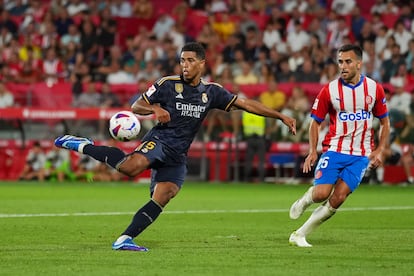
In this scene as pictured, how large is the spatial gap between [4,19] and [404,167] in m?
13.7

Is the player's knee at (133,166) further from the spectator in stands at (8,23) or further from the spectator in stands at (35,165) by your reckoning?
the spectator in stands at (8,23)

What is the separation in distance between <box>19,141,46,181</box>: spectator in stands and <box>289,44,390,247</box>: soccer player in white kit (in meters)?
15.5

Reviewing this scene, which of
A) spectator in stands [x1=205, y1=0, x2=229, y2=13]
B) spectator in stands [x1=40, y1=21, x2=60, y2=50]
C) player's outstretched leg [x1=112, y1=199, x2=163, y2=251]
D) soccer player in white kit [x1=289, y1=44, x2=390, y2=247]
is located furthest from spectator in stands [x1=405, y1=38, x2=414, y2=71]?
player's outstretched leg [x1=112, y1=199, x2=163, y2=251]

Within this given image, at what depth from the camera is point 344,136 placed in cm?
1086

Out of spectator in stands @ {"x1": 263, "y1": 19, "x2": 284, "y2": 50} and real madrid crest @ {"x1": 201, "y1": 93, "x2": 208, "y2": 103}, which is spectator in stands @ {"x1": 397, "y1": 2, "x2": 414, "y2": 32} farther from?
real madrid crest @ {"x1": 201, "y1": 93, "x2": 208, "y2": 103}

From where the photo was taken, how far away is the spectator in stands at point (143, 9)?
1220 inches

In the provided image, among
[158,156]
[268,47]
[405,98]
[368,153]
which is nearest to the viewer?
[158,156]

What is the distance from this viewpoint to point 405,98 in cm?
2361

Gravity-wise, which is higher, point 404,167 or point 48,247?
point 48,247

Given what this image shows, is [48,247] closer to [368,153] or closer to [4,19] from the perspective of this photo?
[368,153]

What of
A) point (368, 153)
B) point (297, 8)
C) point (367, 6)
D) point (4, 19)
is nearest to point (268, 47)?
point (297, 8)

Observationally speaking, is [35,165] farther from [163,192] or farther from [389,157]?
[163,192]

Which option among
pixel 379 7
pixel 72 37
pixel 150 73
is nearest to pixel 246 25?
pixel 150 73

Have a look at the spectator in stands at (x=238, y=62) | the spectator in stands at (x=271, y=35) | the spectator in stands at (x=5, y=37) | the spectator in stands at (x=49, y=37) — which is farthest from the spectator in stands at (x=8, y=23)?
the spectator in stands at (x=271, y=35)
